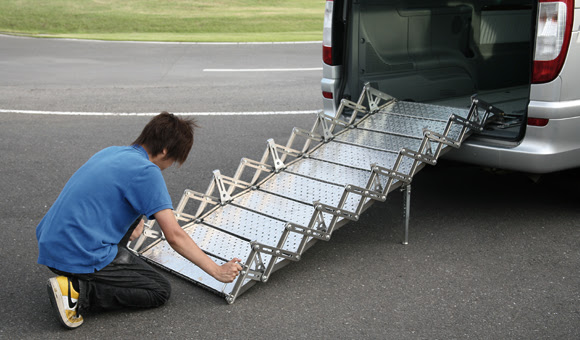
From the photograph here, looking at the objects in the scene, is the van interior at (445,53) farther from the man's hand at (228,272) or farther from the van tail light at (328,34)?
the man's hand at (228,272)

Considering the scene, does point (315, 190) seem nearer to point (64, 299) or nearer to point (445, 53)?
point (64, 299)

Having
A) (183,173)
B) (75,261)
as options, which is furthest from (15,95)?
(75,261)

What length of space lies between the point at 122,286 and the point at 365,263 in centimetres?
167

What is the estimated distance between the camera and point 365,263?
15.1 ft

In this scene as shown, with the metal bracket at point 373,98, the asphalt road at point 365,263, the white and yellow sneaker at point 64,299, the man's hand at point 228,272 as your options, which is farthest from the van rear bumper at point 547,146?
the white and yellow sneaker at point 64,299

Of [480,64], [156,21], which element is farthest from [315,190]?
[156,21]

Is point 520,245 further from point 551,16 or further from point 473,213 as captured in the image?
point 551,16

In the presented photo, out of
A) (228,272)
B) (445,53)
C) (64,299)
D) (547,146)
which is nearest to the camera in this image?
(64,299)

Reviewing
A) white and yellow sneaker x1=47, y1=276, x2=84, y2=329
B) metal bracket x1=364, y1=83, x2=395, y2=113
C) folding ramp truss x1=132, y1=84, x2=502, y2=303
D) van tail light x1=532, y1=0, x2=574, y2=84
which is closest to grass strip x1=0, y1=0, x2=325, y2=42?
metal bracket x1=364, y1=83, x2=395, y2=113

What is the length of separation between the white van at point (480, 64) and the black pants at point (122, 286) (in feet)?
8.18

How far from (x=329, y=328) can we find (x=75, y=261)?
4.85 ft

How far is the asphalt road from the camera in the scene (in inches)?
149

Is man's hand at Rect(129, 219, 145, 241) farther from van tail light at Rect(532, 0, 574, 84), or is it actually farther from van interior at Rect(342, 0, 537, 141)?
van tail light at Rect(532, 0, 574, 84)

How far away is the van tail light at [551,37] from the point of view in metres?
4.34
